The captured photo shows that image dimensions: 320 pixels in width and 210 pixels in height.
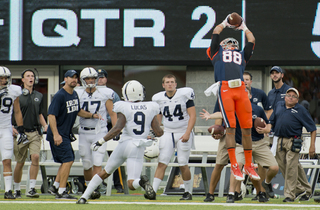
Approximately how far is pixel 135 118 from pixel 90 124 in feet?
6.11

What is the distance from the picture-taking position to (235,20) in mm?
7215

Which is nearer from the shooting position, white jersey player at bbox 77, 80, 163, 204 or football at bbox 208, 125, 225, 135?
white jersey player at bbox 77, 80, 163, 204

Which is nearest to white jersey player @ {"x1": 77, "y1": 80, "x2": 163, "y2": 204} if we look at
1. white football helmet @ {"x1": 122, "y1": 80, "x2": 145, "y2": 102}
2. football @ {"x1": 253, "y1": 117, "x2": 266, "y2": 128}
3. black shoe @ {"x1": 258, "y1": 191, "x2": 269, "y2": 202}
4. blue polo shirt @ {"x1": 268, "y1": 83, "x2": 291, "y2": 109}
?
white football helmet @ {"x1": 122, "y1": 80, "x2": 145, "y2": 102}

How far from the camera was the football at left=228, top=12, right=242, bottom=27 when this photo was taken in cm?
721

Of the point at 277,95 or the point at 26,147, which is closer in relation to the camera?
the point at 26,147

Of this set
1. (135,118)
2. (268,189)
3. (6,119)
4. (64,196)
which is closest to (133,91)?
(135,118)

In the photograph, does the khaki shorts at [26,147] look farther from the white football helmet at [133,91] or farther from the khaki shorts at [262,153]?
the khaki shorts at [262,153]

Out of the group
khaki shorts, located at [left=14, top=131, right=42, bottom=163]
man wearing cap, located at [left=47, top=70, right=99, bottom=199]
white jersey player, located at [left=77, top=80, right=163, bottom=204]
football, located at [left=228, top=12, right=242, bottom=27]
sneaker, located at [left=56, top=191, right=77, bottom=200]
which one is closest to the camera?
white jersey player, located at [left=77, top=80, right=163, bottom=204]

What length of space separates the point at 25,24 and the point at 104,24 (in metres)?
1.89

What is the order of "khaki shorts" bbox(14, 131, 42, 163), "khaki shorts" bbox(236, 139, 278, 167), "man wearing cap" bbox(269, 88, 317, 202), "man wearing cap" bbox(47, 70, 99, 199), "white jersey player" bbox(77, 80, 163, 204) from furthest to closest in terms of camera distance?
"khaki shorts" bbox(14, 131, 42, 163) < "man wearing cap" bbox(269, 88, 317, 202) < "khaki shorts" bbox(236, 139, 278, 167) < "man wearing cap" bbox(47, 70, 99, 199) < "white jersey player" bbox(77, 80, 163, 204)

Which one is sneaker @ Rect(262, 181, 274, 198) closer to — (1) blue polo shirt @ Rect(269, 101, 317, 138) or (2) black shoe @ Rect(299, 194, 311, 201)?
(2) black shoe @ Rect(299, 194, 311, 201)

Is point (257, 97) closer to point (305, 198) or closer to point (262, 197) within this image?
point (262, 197)

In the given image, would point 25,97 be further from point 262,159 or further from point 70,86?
point 262,159

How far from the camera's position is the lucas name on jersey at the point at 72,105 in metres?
8.28
